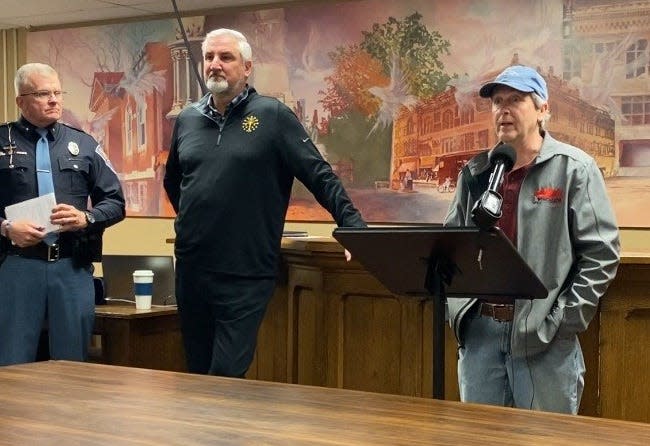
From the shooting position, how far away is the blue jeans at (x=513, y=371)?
2.35m

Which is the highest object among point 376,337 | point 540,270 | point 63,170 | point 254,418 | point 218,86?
point 218,86

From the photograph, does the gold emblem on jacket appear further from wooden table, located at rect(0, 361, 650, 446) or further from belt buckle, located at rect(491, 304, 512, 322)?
wooden table, located at rect(0, 361, 650, 446)

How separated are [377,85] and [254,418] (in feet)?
14.8

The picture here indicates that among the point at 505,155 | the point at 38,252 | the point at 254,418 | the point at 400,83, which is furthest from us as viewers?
the point at 400,83

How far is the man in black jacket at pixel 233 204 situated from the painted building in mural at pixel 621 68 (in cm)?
252

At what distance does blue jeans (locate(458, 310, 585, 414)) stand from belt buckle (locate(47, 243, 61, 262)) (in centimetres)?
164

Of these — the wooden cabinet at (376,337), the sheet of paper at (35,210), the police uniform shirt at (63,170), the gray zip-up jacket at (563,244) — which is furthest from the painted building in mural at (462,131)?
the gray zip-up jacket at (563,244)

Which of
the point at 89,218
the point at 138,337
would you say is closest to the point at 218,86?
the point at 89,218

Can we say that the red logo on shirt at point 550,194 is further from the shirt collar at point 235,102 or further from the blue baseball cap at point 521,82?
the shirt collar at point 235,102

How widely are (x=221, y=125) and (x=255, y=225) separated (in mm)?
352

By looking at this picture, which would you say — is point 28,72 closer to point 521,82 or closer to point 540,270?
point 521,82

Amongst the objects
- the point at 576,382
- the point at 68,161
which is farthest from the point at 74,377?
the point at 68,161

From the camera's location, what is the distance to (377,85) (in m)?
5.85

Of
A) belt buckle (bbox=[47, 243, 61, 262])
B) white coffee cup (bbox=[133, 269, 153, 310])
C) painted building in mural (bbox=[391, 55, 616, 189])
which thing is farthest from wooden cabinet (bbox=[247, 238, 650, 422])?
painted building in mural (bbox=[391, 55, 616, 189])
